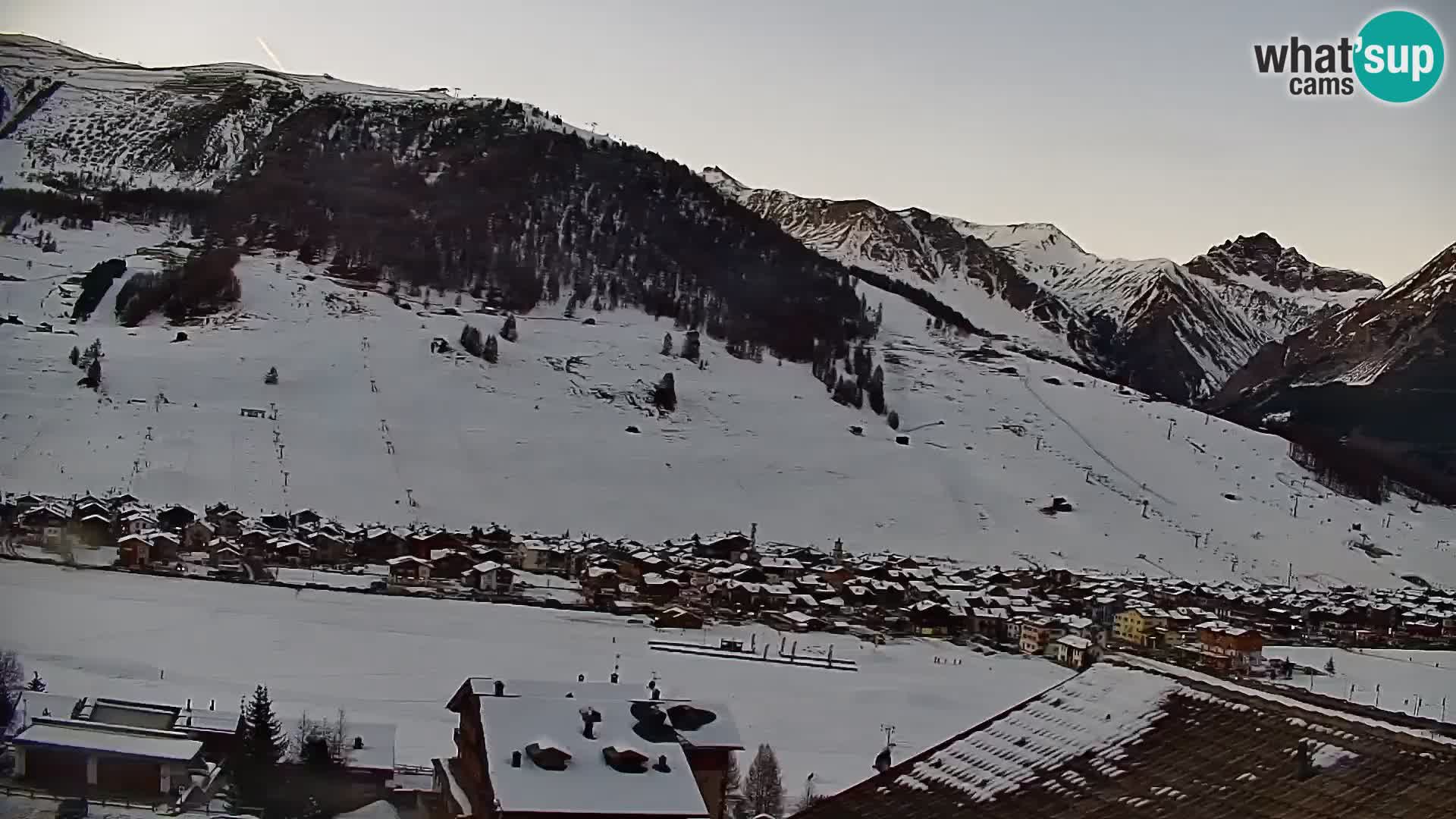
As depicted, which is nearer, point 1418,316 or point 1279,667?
point 1279,667

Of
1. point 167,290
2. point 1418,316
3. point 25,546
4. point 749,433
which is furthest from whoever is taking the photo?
point 1418,316

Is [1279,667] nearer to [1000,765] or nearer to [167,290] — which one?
[1000,765]

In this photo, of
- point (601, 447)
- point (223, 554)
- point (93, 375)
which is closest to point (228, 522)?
point (223, 554)

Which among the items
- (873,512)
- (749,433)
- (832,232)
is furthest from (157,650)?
(832,232)

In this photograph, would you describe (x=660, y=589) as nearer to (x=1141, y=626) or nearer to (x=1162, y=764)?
(x=1141, y=626)

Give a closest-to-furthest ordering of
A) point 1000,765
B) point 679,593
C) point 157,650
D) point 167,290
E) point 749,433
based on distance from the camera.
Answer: point 1000,765, point 157,650, point 679,593, point 749,433, point 167,290

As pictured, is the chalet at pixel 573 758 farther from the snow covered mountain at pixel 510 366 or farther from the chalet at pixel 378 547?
the chalet at pixel 378 547
